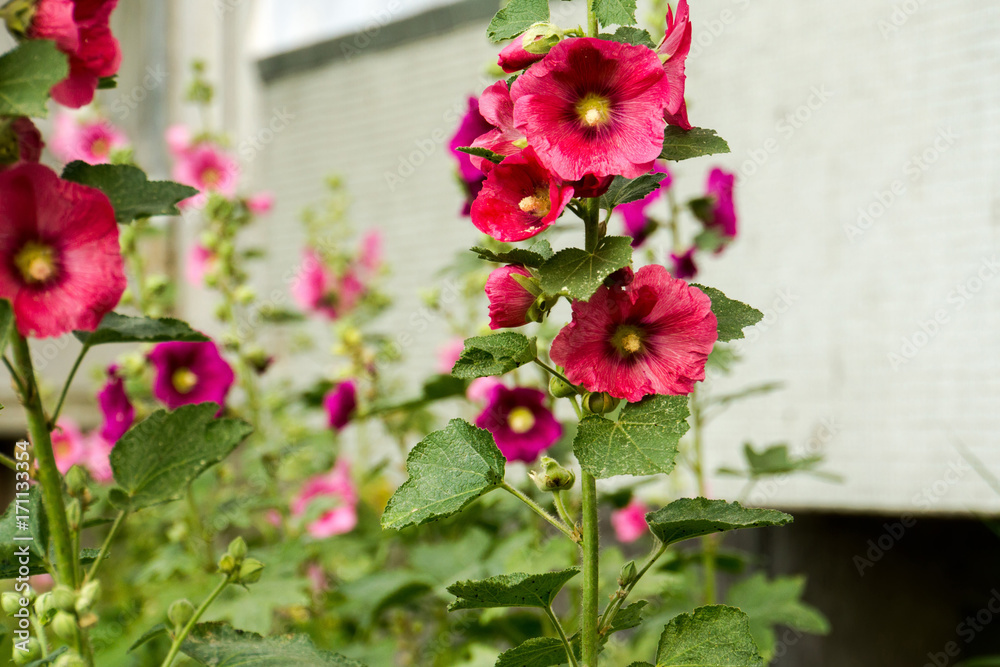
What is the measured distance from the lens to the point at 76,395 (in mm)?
2168

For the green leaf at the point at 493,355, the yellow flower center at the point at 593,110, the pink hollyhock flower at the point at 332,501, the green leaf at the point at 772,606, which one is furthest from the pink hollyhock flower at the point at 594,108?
the pink hollyhock flower at the point at 332,501

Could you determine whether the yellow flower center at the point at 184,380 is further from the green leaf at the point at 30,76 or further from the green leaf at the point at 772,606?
the green leaf at the point at 772,606

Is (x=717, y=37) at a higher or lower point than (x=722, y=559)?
higher

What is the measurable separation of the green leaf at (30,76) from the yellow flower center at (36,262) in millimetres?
69

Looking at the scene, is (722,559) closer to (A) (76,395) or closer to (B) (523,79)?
(B) (523,79)

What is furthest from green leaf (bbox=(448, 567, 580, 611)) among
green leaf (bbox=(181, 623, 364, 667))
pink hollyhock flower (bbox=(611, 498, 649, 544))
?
pink hollyhock flower (bbox=(611, 498, 649, 544))

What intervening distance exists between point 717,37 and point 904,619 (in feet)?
3.66

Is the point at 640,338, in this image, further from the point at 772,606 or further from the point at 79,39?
the point at 772,606

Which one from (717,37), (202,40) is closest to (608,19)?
(717,37)

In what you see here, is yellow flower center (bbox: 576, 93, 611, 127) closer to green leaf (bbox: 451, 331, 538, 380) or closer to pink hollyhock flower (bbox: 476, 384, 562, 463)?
green leaf (bbox: 451, 331, 538, 380)

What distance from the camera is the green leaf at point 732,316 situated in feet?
1.56

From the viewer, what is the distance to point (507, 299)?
47 centimetres

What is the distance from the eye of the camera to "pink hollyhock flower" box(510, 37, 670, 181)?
1.44 feet

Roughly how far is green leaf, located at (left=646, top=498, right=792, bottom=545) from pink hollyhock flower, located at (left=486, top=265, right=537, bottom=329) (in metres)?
0.14
